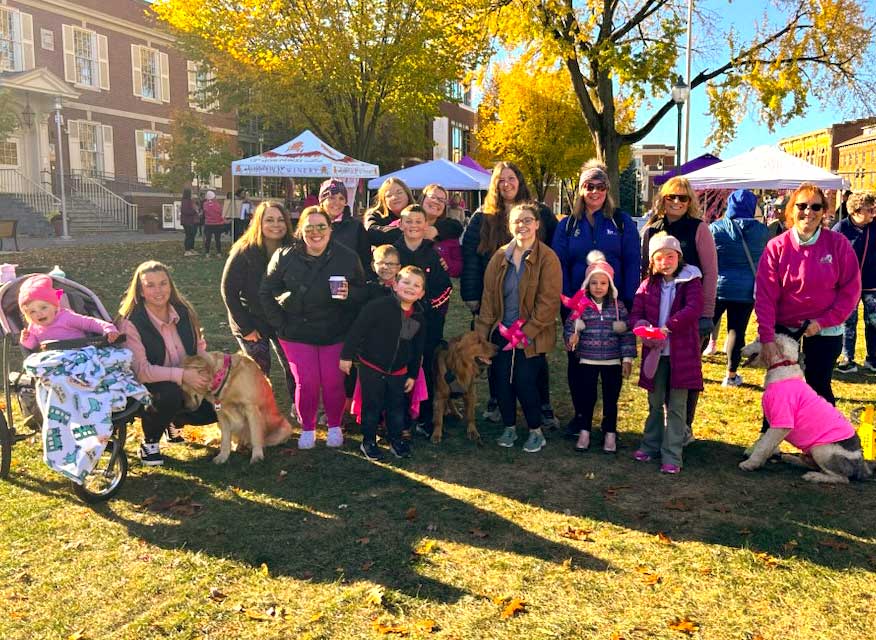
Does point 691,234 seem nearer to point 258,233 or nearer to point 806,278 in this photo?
point 806,278

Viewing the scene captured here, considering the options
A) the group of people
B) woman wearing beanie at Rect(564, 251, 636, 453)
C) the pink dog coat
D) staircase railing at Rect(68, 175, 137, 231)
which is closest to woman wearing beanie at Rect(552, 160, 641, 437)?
the group of people

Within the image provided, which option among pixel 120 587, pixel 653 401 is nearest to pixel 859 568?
pixel 653 401

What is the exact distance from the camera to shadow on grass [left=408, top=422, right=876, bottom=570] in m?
3.94

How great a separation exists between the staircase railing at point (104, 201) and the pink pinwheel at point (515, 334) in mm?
27405

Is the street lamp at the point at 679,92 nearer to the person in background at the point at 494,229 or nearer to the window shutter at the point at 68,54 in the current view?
the person in background at the point at 494,229

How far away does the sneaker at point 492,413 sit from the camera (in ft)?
20.2

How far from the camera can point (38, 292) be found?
176 inches

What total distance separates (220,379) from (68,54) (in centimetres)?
A: 3062

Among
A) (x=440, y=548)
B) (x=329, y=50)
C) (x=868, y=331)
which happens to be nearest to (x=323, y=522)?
(x=440, y=548)

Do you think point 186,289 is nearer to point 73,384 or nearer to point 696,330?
point 73,384

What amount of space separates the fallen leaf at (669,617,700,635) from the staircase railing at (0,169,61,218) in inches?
1092

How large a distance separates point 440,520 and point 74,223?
2685cm

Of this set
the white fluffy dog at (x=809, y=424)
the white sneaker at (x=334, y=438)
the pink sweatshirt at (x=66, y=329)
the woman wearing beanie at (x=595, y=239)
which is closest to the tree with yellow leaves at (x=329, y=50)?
the woman wearing beanie at (x=595, y=239)

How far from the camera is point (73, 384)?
4.21 m
